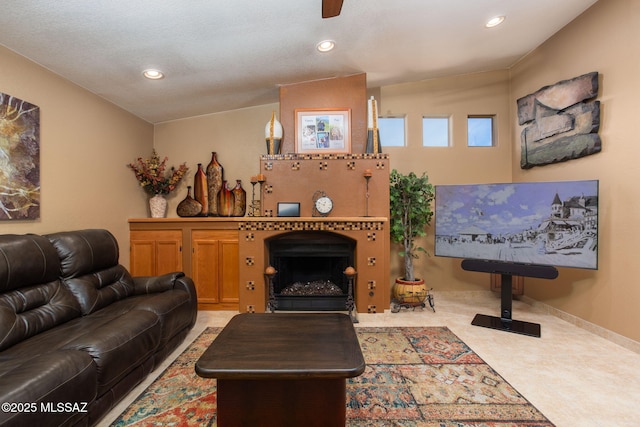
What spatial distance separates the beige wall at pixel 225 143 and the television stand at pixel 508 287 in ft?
10.3

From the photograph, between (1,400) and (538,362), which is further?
(538,362)

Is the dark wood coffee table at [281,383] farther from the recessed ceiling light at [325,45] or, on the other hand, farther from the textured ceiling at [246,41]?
the recessed ceiling light at [325,45]

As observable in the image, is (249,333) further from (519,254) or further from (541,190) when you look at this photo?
(541,190)

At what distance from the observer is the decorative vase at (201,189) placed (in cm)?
403

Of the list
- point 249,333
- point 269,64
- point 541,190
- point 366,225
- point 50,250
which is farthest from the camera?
point 366,225

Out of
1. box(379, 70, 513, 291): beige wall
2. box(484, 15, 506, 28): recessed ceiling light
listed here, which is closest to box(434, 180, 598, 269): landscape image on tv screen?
box(379, 70, 513, 291): beige wall

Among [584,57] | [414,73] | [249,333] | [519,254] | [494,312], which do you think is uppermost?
[414,73]

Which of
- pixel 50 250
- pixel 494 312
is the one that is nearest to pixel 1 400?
pixel 50 250

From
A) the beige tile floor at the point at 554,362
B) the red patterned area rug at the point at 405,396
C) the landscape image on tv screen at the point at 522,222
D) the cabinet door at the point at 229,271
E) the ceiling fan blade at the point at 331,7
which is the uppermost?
the ceiling fan blade at the point at 331,7

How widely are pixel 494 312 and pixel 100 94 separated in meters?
5.15

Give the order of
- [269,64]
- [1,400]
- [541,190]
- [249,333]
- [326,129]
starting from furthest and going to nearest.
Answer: [326,129] < [269,64] < [541,190] < [249,333] < [1,400]

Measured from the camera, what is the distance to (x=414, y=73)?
3766 millimetres

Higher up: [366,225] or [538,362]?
[366,225]

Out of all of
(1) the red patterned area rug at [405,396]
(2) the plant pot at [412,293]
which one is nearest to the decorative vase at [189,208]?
(1) the red patterned area rug at [405,396]
